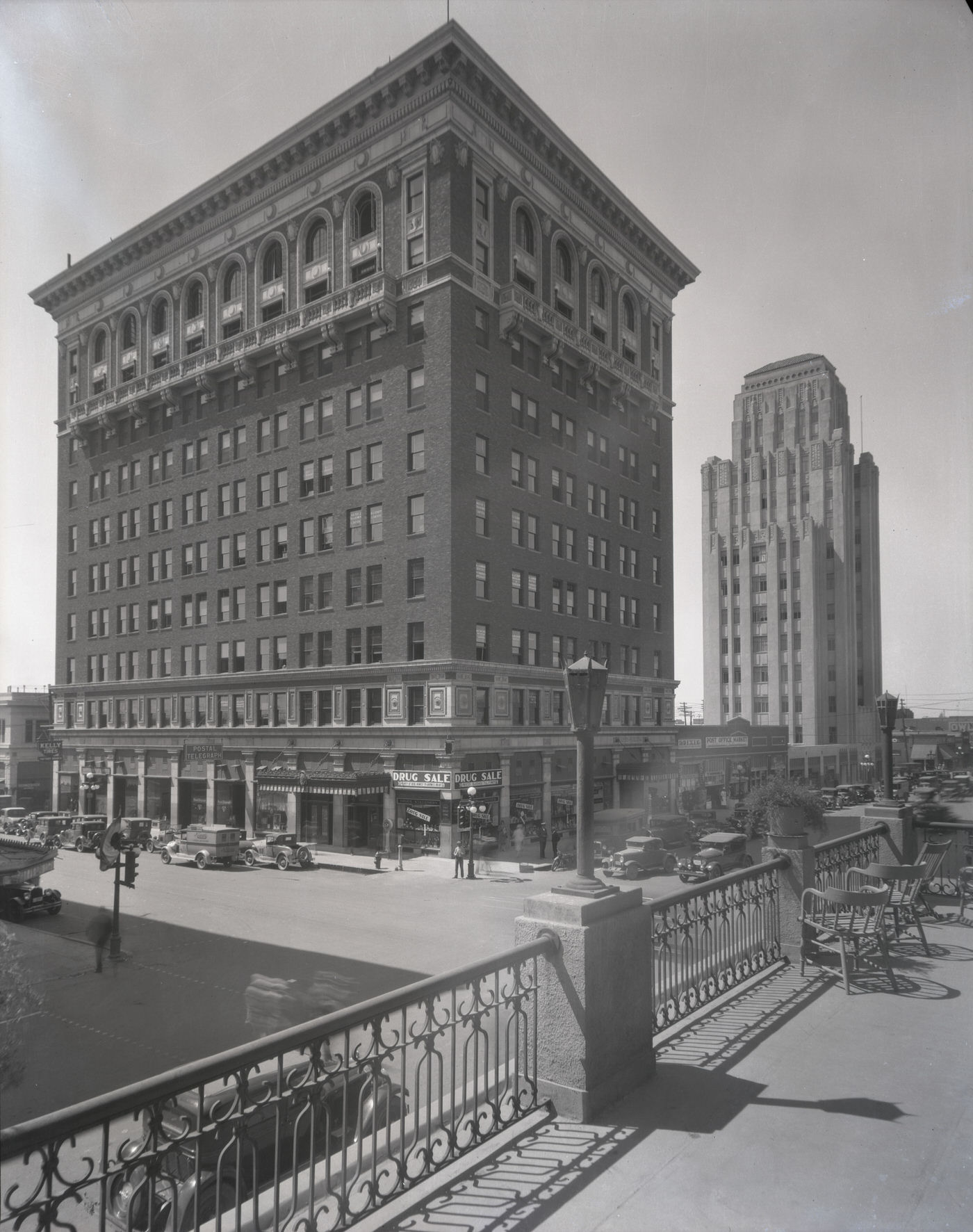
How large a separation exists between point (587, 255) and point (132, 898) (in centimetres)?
3605

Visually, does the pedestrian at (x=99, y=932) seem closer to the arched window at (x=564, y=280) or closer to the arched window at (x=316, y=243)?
the arched window at (x=316, y=243)

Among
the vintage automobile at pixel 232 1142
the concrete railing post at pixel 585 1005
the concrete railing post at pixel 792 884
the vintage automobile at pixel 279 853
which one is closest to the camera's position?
the vintage automobile at pixel 232 1142

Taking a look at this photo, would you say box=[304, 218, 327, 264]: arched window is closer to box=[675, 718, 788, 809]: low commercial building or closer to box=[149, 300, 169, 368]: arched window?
box=[149, 300, 169, 368]: arched window

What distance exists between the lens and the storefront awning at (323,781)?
3744 cm

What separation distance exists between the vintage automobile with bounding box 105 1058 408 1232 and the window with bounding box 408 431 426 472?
28.5m

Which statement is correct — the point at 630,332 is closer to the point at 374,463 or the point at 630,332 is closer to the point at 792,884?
the point at 374,463

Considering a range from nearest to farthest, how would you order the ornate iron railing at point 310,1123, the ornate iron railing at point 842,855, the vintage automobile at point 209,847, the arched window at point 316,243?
the ornate iron railing at point 310,1123 → the ornate iron railing at point 842,855 → the vintage automobile at point 209,847 → the arched window at point 316,243

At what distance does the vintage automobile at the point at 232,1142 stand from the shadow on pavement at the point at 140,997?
314 centimetres

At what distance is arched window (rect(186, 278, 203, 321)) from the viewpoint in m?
45.9

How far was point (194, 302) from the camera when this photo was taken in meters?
46.4

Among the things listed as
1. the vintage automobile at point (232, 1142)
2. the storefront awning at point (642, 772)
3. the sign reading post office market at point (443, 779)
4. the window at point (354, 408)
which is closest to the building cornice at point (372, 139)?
the window at point (354, 408)

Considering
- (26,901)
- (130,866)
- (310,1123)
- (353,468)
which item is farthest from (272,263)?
(310,1123)

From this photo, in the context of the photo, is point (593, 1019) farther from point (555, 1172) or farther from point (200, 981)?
point (200, 981)

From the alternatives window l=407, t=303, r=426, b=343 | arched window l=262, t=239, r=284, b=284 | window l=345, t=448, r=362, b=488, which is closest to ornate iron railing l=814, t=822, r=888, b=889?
window l=407, t=303, r=426, b=343
